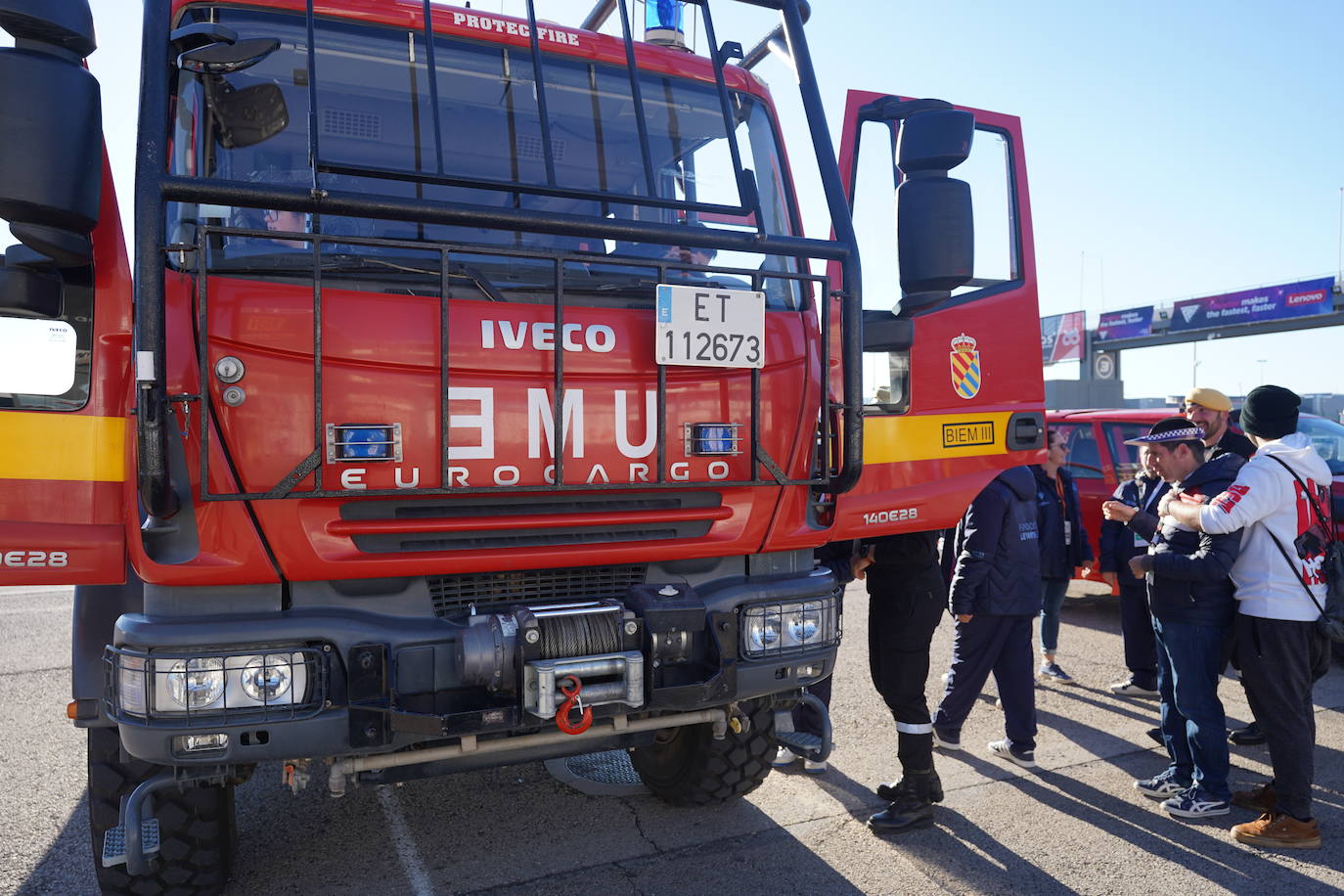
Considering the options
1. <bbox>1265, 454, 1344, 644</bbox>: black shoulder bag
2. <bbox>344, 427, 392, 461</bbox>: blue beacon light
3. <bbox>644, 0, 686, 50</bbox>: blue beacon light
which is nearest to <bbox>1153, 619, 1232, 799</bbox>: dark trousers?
<bbox>1265, 454, 1344, 644</bbox>: black shoulder bag

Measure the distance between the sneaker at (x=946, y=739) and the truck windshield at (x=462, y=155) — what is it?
251cm

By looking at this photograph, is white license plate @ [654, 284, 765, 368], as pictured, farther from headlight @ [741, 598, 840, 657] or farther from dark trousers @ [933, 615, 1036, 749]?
dark trousers @ [933, 615, 1036, 749]

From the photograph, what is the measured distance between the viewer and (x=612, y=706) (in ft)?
8.96

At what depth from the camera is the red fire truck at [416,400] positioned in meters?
2.43

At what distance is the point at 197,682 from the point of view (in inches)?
94.7

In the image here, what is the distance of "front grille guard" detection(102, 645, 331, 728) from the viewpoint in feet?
7.82

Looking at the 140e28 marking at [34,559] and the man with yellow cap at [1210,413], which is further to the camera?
the man with yellow cap at [1210,413]

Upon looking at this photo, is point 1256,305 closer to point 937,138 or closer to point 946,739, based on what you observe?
point 946,739

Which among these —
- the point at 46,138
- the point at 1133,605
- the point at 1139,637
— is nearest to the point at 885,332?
the point at 46,138

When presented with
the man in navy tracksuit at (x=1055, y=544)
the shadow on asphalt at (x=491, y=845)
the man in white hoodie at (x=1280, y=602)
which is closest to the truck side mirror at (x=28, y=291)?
the shadow on asphalt at (x=491, y=845)

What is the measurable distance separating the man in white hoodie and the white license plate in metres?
2.17

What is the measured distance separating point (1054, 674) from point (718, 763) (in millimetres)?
3253

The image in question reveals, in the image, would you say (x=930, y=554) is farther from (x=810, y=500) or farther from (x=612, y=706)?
(x=612, y=706)

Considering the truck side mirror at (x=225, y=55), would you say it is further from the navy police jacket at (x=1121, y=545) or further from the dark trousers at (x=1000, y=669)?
the navy police jacket at (x=1121, y=545)
